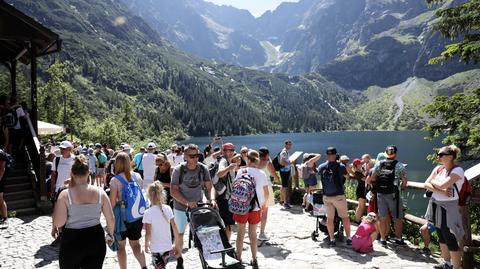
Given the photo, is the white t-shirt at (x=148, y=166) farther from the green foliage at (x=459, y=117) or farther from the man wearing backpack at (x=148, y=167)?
the green foliage at (x=459, y=117)

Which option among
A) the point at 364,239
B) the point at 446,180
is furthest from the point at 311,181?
the point at 446,180

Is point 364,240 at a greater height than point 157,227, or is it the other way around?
point 157,227

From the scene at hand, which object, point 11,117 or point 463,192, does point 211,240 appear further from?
point 11,117

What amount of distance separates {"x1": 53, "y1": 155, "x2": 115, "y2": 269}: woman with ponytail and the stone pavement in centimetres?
251

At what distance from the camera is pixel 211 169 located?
806 centimetres

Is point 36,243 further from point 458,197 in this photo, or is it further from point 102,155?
point 458,197

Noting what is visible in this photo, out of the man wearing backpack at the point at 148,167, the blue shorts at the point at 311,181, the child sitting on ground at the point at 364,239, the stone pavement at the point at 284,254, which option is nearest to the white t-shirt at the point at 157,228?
the stone pavement at the point at 284,254

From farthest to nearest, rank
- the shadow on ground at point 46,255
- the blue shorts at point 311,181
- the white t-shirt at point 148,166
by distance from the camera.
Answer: the blue shorts at point 311,181 → the white t-shirt at point 148,166 → the shadow on ground at point 46,255

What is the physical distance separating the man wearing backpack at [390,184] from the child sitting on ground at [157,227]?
443 cm

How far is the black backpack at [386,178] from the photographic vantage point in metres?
7.81

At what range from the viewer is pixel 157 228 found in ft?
19.0

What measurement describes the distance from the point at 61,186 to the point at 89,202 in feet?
18.4

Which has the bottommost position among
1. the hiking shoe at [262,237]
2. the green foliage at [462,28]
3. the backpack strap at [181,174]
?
the hiking shoe at [262,237]

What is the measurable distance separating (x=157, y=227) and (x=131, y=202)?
0.54 m
